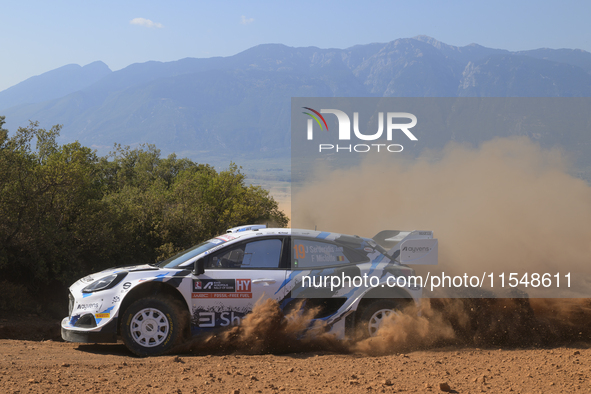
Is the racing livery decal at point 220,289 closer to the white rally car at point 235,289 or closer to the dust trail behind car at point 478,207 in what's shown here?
the white rally car at point 235,289

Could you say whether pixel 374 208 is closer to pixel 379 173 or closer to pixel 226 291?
pixel 379 173

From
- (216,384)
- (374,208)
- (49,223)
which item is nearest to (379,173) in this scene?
(374,208)

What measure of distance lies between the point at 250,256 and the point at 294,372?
5.44 ft

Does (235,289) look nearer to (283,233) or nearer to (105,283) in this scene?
(283,233)

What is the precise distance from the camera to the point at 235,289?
19.9 feet

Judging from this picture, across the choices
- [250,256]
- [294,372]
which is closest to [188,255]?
[250,256]

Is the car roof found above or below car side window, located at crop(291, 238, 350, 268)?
above

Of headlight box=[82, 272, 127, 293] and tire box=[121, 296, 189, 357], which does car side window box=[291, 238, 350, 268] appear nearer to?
tire box=[121, 296, 189, 357]

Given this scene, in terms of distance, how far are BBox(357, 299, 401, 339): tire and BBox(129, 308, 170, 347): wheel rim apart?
2409mm

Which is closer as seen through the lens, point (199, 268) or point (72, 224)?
point (199, 268)

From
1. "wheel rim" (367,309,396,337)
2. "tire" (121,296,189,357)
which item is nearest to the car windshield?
"tire" (121,296,189,357)

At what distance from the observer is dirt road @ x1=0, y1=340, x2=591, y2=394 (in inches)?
182

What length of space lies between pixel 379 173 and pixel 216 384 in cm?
1454

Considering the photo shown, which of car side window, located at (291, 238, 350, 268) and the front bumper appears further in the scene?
car side window, located at (291, 238, 350, 268)
